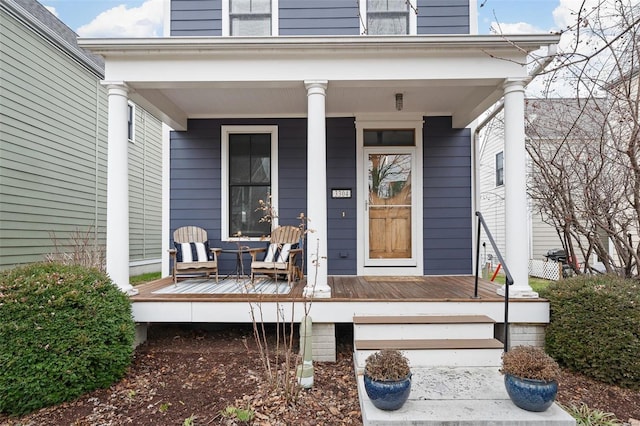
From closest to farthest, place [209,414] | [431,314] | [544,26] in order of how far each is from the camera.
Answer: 1. [209,414]
2. [431,314]
3. [544,26]

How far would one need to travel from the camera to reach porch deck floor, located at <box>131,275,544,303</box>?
148 inches

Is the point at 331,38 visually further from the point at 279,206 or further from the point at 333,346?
the point at 333,346

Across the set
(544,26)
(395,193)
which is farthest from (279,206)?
(544,26)

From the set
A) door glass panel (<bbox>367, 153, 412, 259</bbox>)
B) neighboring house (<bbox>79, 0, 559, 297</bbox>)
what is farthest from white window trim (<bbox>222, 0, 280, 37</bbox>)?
door glass panel (<bbox>367, 153, 412, 259</bbox>)

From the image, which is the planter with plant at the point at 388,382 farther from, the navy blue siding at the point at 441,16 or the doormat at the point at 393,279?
the navy blue siding at the point at 441,16

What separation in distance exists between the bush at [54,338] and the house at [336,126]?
739 millimetres

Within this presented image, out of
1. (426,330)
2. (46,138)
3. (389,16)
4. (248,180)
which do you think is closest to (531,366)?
(426,330)

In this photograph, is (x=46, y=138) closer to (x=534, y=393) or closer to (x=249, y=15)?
(x=249, y=15)

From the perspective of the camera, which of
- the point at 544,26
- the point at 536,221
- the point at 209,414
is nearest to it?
the point at 209,414

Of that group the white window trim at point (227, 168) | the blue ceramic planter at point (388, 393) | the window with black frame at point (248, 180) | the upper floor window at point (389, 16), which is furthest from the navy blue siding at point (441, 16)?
the blue ceramic planter at point (388, 393)

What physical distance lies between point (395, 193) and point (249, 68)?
286 centimetres

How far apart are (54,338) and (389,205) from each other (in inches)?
170

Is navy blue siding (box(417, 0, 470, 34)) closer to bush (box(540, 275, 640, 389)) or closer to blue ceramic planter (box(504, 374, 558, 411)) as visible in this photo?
bush (box(540, 275, 640, 389))

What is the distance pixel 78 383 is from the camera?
295 cm
